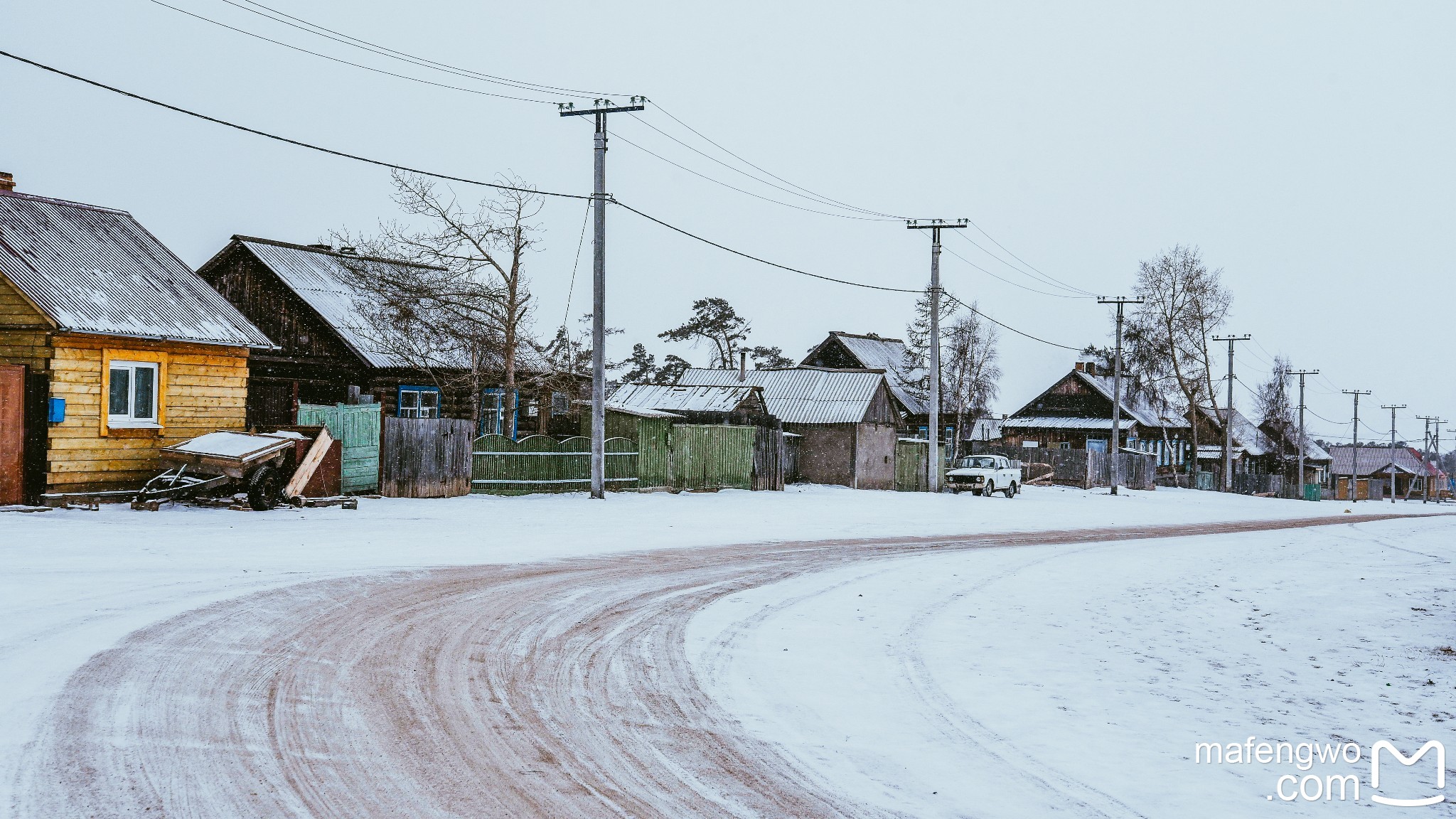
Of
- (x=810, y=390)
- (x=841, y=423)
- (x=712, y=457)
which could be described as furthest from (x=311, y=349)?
(x=810, y=390)

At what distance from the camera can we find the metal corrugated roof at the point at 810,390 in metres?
43.0

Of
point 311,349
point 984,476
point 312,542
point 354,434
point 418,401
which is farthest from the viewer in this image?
point 984,476

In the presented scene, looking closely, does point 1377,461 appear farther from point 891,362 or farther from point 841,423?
point 841,423

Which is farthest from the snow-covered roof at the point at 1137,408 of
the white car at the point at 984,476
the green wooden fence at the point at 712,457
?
the green wooden fence at the point at 712,457

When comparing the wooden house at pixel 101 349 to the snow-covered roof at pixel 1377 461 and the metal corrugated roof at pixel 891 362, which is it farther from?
the snow-covered roof at pixel 1377 461

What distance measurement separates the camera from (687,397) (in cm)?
4078

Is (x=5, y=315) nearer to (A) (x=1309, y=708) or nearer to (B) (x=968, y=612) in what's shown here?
(B) (x=968, y=612)

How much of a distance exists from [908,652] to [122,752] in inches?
229

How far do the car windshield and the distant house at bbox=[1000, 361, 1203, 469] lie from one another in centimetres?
3417

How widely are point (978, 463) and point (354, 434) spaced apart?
25735 mm

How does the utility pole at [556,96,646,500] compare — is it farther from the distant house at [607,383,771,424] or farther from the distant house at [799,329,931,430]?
the distant house at [799,329,931,430]

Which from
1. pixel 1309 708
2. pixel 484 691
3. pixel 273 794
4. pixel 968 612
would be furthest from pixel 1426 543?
pixel 273 794

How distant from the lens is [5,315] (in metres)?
20.0

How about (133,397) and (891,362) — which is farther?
(891,362)
